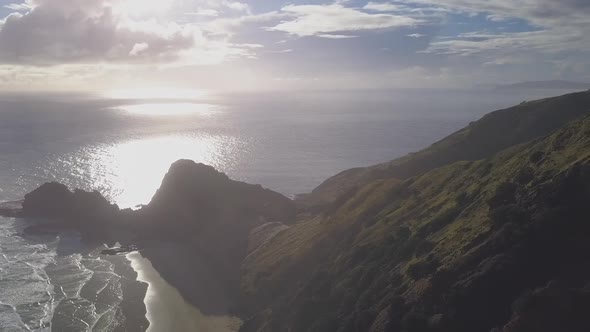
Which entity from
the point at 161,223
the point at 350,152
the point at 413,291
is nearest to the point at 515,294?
the point at 413,291

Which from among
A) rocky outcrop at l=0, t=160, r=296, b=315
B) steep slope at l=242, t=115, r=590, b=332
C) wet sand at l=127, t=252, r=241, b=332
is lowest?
wet sand at l=127, t=252, r=241, b=332

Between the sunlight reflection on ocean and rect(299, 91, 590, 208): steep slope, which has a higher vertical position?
rect(299, 91, 590, 208): steep slope

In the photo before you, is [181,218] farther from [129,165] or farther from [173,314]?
[129,165]

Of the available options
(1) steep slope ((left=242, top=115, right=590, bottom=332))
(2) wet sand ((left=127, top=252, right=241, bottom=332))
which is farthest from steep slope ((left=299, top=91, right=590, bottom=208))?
(2) wet sand ((left=127, top=252, right=241, bottom=332))

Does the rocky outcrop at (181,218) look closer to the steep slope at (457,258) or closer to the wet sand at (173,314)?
the wet sand at (173,314)

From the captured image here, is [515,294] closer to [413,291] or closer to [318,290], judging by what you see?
[413,291]

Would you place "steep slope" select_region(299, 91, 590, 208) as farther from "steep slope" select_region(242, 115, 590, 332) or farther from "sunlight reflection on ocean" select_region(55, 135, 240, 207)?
"sunlight reflection on ocean" select_region(55, 135, 240, 207)

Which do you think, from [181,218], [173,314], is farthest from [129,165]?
[173,314]
